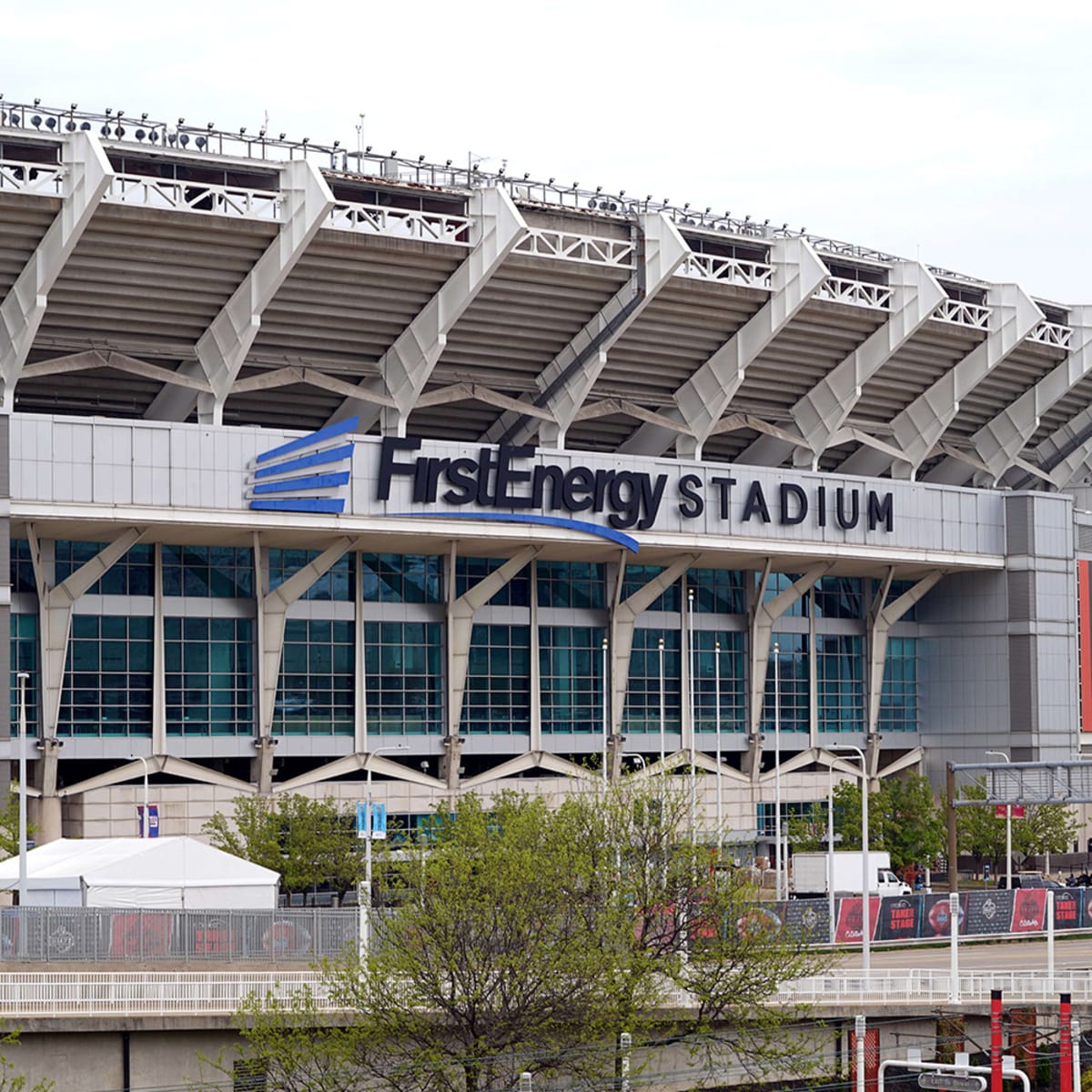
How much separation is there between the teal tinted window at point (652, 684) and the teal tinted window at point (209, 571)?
17849 mm

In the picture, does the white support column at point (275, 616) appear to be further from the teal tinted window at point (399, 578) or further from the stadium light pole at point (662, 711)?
the stadium light pole at point (662, 711)

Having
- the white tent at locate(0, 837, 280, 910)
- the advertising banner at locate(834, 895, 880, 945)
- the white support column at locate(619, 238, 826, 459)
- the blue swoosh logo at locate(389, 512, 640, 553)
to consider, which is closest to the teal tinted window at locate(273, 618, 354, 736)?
the blue swoosh logo at locate(389, 512, 640, 553)

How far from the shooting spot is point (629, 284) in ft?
252

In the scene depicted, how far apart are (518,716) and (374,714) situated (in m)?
6.59

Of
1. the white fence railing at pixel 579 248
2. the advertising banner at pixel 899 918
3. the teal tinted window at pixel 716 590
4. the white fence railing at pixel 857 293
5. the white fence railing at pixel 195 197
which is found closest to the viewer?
the advertising banner at pixel 899 918

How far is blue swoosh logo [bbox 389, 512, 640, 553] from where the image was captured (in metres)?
76.1

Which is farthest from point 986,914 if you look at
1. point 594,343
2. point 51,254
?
point 51,254

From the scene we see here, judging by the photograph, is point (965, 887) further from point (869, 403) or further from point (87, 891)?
point (87, 891)

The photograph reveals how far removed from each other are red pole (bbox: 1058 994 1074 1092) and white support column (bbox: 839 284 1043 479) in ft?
165

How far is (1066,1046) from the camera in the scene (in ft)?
134

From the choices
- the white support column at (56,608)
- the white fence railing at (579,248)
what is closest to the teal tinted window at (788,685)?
the white fence railing at (579,248)

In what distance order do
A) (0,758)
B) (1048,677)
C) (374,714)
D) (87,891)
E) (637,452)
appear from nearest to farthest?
1. (87,891)
2. (0,758)
3. (374,714)
4. (637,452)
5. (1048,677)

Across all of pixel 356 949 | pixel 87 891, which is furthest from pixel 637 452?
pixel 356 949

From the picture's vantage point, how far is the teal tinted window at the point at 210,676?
7619 centimetres
